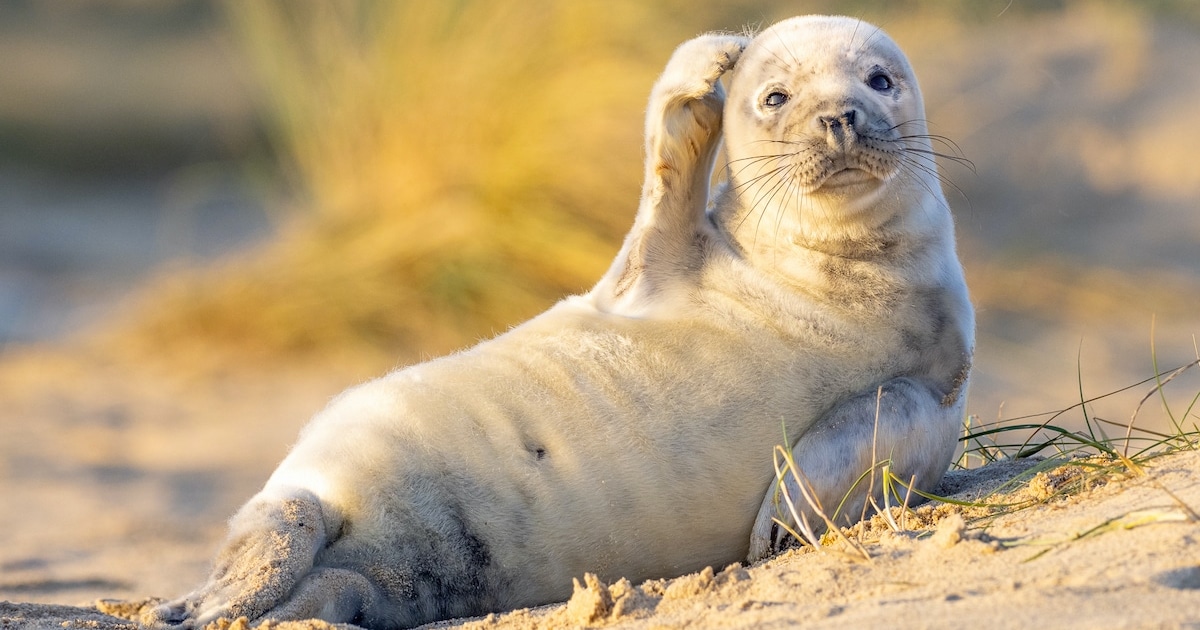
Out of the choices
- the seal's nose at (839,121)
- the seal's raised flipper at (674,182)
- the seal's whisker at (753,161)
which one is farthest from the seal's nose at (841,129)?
the seal's raised flipper at (674,182)

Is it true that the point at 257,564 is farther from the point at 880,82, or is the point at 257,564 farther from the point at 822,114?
the point at 880,82

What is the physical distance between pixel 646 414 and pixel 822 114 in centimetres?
84

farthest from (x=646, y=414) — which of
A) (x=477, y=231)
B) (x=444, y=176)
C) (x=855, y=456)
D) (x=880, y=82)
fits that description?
(x=444, y=176)

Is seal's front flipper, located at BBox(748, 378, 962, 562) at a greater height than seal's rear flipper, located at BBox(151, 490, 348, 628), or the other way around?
seal's rear flipper, located at BBox(151, 490, 348, 628)

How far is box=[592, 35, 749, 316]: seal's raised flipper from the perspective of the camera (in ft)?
12.1

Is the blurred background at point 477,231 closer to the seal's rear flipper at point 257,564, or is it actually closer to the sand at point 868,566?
the sand at point 868,566

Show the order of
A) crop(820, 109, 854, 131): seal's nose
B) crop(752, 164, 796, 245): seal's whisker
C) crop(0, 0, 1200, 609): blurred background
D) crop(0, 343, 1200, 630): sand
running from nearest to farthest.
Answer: crop(0, 343, 1200, 630): sand, crop(820, 109, 854, 131): seal's nose, crop(752, 164, 796, 245): seal's whisker, crop(0, 0, 1200, 609): blurred background

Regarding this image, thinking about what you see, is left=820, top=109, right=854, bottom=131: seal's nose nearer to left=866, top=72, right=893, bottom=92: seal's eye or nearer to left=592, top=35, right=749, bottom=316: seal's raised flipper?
left=866, top=72, right=893, bottom=92: seal's eye

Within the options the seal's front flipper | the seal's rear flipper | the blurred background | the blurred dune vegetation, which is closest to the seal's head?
the seal's front flipper

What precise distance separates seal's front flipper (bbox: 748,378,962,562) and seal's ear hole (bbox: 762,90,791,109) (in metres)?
0.78

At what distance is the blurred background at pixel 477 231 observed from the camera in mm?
7145

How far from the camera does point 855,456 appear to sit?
322 centimetres

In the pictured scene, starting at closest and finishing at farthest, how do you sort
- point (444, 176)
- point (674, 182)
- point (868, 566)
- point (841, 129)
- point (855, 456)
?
point (868, 566) → point (855, 456) → point (841, 129) → point (674, 182) → point (444, 176)

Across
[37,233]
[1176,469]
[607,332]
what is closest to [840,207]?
[607,332]
